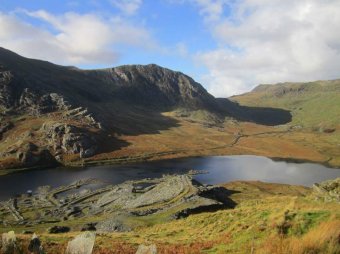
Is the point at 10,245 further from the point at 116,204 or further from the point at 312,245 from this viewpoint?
the point at 116,204

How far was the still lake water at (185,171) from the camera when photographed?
424 feet

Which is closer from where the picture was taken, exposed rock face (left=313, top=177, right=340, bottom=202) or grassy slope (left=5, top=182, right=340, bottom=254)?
grassy slope (left=5, top=182, right=340, bottom=254)

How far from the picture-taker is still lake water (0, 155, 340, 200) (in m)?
129

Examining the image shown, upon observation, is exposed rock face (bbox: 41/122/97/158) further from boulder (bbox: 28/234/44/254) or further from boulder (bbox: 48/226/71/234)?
boulder (bbox: 28/234/44/254)

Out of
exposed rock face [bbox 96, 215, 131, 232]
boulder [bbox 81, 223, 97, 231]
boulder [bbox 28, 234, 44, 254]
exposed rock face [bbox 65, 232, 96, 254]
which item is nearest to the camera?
exposed rock face [bbox 65, 232, 96, 254]

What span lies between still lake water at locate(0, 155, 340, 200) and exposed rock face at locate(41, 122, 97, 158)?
909 inches

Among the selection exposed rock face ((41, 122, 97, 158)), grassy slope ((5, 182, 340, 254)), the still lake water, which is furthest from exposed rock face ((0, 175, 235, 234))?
exposed rock face ((41, 122, 97, 158))

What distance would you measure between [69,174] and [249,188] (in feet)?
233

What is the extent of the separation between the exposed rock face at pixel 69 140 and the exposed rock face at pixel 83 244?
17347cm

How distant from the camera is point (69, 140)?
185625 mm

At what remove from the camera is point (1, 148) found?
177m

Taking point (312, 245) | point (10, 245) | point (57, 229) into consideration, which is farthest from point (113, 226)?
point (10, 245)

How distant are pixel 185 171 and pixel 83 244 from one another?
142 metres

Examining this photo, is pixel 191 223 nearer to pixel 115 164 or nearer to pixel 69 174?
pixel 69 174
